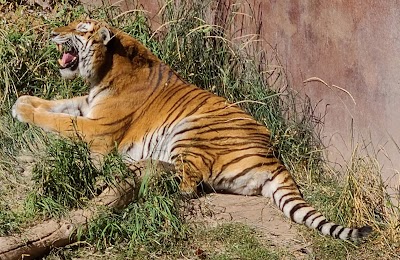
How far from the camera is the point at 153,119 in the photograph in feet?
22.7

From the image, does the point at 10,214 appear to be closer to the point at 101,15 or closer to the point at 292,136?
the point at 292,136

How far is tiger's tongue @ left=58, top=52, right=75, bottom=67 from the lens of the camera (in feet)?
23.8

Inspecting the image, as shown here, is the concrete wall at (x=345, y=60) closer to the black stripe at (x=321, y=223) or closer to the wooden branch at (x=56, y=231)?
the black stripe at (x=321, y=223)

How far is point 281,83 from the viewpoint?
23.0 ft

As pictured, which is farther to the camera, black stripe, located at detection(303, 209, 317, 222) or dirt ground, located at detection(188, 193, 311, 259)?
black stripe, located at detection(303, 209, 317, 222)

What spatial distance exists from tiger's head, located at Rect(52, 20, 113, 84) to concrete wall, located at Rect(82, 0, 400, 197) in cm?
128

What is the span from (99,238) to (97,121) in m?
1.53

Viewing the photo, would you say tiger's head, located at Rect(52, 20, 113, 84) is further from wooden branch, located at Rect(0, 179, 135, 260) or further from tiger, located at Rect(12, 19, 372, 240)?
wooden branch, located at Rect(0, 179, 135, 260)

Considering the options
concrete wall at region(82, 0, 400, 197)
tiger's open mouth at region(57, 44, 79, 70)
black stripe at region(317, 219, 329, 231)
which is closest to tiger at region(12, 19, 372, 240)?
tiger's open mouth at region(57, 44, 79, 70)

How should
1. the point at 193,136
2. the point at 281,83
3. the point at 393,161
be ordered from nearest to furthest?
the point at 393,161 → the point at 193,136 → the point at 281,83

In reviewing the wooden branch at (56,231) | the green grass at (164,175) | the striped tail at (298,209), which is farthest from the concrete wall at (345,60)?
the wooden branch at (56,231)

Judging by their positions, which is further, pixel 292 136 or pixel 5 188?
pixel 292 136

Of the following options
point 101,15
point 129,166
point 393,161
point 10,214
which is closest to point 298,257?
point 393,161

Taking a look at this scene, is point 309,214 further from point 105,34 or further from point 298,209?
→ point 105,34
